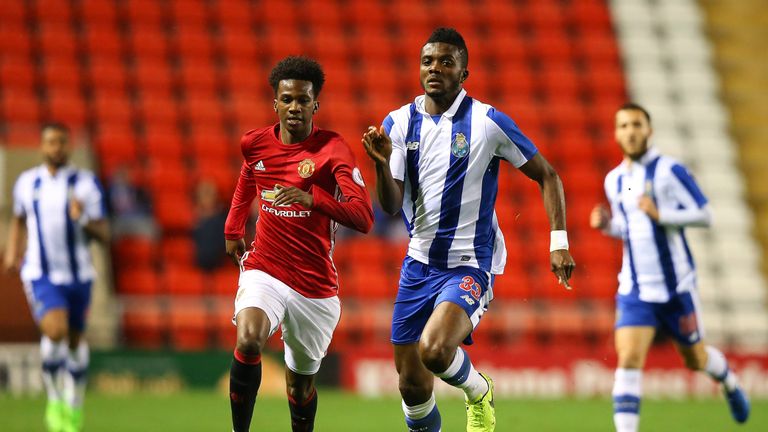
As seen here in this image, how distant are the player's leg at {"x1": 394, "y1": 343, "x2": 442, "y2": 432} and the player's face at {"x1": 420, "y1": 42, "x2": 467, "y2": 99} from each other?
1455 millimetres

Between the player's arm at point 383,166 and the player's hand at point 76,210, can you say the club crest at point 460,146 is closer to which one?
the player's arm at point 383,166

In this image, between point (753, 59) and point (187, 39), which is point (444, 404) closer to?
point (187, 39)

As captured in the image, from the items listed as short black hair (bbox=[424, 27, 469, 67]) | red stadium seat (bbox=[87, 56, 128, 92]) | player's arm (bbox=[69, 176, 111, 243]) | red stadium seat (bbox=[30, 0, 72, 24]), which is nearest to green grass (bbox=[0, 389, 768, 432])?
player's arm (bbox=[69, 176, 111, 243])

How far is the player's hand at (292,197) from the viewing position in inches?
227

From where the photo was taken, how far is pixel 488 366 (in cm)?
1349

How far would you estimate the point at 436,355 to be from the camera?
19.0 feet

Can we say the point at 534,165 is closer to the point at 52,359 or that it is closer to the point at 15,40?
the point at 52,359

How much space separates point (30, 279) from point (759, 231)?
12.6 m

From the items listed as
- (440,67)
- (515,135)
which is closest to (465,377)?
(515,135)

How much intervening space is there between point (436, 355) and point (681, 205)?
2.83 m

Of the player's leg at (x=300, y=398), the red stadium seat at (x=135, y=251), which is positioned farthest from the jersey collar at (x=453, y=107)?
the red stadium seat at (x=135, y=251)

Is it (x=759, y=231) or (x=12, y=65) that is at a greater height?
(x=12, y=65)

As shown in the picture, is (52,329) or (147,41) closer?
(52,329)

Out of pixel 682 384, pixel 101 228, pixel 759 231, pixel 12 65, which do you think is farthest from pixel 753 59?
pixel 101 228
